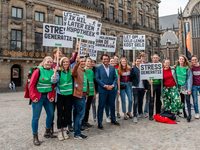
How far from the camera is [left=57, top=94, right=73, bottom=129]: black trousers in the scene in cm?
455

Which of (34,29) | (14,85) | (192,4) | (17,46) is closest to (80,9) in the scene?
(34,29)

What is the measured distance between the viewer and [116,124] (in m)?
5.78

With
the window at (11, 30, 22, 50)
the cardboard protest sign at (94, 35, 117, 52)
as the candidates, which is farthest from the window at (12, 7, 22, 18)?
the cardboard protest sign at (94, 35, 117, 52)

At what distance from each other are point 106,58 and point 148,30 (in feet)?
121

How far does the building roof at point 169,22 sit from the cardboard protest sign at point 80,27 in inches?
3001

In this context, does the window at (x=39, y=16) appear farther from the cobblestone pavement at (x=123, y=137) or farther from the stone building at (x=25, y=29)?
the cobblestone pavement at (x=123, y=137)

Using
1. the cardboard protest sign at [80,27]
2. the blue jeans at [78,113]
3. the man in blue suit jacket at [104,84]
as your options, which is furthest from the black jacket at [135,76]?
the blue jeans at [78,113]

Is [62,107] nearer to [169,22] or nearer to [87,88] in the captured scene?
[87,88]

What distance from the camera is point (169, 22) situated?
77.9 metres

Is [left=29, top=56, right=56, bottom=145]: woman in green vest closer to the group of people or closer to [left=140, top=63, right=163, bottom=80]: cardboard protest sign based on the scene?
the group of people

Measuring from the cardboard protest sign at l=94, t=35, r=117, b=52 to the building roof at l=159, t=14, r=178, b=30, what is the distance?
73.6 meters

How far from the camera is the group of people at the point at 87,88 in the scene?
172 inches

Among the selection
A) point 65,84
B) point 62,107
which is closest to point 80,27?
point 65,84

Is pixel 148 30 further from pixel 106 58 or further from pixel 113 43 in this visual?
pixel 106 58
